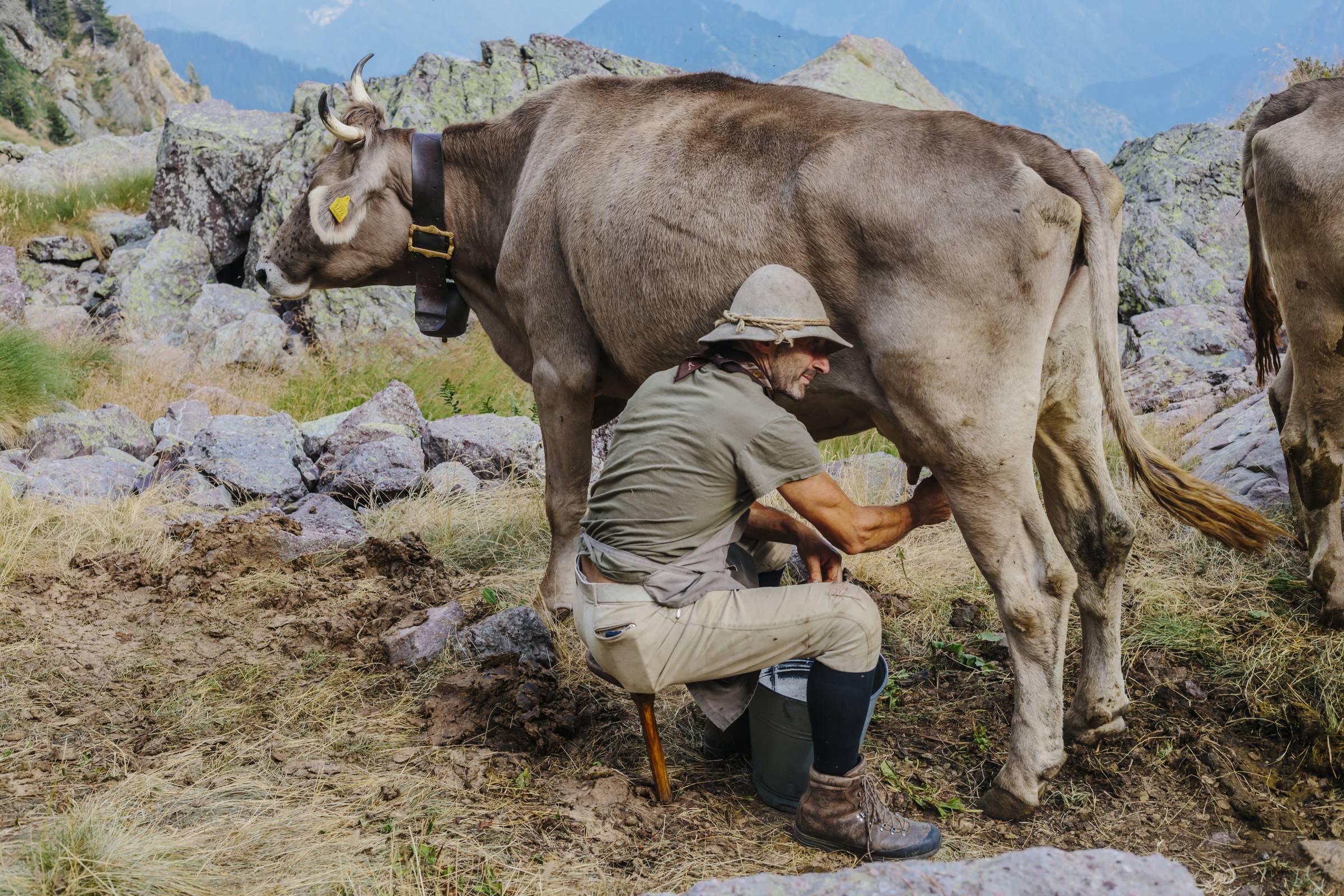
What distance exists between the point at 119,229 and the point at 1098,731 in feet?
46.8

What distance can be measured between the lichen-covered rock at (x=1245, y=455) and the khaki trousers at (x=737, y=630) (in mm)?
3589

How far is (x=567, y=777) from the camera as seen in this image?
407 centimetres

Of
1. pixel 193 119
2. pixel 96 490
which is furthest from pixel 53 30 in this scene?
pixel 96 490

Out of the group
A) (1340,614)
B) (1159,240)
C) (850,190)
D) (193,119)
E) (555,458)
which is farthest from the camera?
(193,119)

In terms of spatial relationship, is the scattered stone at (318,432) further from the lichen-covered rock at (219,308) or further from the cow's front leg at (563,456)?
the cow's front leg at (563,456)

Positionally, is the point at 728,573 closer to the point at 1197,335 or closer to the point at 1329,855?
the point at 1329,855

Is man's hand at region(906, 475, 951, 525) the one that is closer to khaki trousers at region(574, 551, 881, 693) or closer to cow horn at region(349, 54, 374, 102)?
khaki trousers at region(574, 551, 881, 693)

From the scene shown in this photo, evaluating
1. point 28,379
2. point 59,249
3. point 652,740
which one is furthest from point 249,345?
point 652,740

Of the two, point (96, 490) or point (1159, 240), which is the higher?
point (1159, 240)

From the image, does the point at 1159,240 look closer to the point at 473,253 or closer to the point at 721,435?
the point at 473,253

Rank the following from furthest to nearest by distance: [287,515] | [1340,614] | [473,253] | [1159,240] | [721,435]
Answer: [1159,240]
[287,515]
[473,253]
[1340,614]
[721,435]

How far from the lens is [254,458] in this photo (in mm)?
7672

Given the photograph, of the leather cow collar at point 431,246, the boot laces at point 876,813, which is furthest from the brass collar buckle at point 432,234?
the boot laces at point 876,813

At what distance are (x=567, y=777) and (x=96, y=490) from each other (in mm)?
4868
